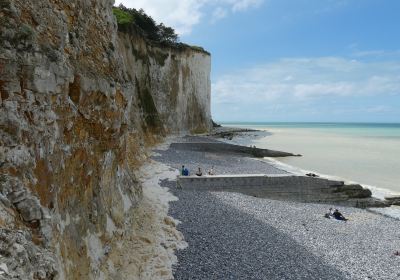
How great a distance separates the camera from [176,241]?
9.59 meters

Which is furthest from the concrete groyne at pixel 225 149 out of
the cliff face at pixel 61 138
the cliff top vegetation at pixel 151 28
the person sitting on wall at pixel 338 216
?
the cliff face at pixel 61 138

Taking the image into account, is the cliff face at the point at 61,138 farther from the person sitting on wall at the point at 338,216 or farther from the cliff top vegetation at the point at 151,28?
the cliff top vegetation at the point at 151,28

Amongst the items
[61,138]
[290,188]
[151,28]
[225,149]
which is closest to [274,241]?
[61,138]

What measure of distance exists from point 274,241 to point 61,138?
7437 millimetres

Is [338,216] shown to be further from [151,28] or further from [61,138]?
[151,28]

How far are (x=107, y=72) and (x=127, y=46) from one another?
23.4m

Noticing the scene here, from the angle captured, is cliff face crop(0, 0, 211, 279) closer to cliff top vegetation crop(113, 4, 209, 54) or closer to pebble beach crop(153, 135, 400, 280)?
pebble beach crop(153, 135, 400, 280)

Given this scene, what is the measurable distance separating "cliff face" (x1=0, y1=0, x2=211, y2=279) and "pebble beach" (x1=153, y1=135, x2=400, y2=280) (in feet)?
7.16

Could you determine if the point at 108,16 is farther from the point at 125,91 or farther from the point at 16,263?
the point at 16,263

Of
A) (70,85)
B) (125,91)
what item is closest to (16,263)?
(70,85)

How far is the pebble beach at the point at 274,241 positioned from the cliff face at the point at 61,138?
2181 mm

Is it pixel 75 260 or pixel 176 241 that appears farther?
pixel 176 241

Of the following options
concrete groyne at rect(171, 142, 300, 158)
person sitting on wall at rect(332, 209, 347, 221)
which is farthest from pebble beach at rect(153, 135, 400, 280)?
concrete groyne at rect(171, 142, 300, 158)

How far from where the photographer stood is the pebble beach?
871 cm
